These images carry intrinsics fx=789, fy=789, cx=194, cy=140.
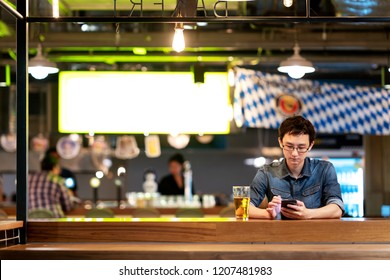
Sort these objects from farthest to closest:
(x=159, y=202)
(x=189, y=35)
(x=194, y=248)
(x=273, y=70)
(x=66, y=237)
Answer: (x=273, y=70) < (x=159, y=202) < (x=189, y=35) < (x=66, y=237) < (x=194, y=248)

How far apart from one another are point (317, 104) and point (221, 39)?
1709 millimetres

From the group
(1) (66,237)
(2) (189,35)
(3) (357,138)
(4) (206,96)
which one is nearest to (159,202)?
(4) (206,96)

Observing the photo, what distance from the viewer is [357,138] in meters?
13.5

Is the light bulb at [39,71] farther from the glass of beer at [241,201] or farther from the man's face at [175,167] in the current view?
the glass of beer at [241,201]

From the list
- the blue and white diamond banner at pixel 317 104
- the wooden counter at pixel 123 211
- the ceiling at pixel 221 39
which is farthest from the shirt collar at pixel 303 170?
the wooden counter at pixel 123 211

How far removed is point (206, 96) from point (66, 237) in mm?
5737

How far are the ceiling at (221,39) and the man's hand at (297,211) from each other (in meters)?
2.94

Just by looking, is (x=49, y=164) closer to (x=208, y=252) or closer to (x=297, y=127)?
(x=297, y=127)

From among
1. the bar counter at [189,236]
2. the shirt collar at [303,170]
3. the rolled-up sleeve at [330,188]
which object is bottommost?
the bar counter at [189,236]

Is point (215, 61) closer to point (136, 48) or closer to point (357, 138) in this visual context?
point (136, 48)

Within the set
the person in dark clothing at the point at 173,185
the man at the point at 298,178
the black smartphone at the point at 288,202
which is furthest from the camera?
the person in dark clothing at the point at 173,185

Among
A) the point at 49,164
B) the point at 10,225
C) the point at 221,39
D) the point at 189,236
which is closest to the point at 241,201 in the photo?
the point at 189,236

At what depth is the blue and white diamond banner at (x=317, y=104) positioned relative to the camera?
1000cm

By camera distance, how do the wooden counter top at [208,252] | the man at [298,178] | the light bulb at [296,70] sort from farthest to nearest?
the light bulb at [296,70]
the man at [298,178]
the wooden counter top at [208,252]
